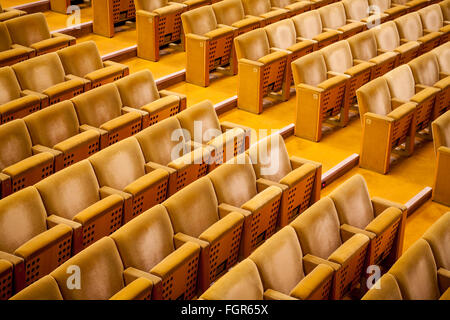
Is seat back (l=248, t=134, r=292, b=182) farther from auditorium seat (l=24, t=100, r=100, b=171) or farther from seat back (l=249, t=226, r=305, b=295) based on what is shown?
auditorium seat (l=24, t=100, r=100, b=171)

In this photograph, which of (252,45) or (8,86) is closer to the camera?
(8,86)

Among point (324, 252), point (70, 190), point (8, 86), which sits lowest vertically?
point (324, 252)

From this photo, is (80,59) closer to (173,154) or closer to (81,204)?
(173,154)

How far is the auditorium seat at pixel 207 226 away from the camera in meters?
1.57

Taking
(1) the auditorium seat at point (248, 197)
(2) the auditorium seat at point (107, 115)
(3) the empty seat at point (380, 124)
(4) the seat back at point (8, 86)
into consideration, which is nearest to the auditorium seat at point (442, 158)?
(3) the empty seat at point (380, 124)

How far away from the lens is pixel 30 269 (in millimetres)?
1484

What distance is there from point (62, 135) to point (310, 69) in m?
0.92

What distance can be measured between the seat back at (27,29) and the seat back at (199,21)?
525mm

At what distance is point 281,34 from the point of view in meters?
2.67

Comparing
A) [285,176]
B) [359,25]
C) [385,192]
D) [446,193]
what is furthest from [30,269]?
[359,25]

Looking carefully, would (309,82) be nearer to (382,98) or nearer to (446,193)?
(382,98)

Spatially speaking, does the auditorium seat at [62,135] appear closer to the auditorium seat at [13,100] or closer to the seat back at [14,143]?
the seat back at [14,143]

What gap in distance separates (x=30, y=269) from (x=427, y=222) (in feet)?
3.85

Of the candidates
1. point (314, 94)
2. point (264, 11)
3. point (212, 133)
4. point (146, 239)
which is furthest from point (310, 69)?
point (146, 239)
